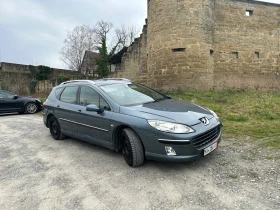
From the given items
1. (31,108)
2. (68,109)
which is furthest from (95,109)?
(31,108)

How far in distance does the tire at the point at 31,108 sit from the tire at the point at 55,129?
5894mm

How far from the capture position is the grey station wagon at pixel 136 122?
11.1 ft

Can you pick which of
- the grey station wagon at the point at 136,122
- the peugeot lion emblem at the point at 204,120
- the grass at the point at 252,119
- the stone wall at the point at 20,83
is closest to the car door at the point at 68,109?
the grey station wagon at the point at 136,122

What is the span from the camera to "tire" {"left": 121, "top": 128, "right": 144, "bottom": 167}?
3602 millimetres

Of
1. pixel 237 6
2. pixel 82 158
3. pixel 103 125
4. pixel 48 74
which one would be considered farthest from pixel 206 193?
pixel 48 74

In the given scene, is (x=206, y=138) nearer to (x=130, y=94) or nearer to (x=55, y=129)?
(x=130, y=94)

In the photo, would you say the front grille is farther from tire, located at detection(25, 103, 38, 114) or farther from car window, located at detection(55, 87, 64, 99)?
tire, located at detection(25, 103, 38, 114)

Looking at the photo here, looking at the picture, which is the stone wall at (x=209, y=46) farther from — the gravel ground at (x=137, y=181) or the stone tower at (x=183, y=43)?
the gravel ground at (x=137, y=181)

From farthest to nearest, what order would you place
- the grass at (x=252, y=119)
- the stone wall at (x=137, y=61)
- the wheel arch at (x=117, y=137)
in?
the stone wall at (x=137, y=61), the grass at (x=252, y=119), the wheel arch at (x=117, y=137)

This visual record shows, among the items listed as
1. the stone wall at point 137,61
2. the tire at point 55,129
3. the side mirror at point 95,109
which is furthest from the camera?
the stone wall at point 137,61

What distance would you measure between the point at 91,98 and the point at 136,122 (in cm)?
141

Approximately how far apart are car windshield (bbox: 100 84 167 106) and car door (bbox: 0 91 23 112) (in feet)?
26.0

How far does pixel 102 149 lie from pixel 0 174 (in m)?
1.84

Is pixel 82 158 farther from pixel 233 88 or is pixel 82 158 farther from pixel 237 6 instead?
pixel 237 6
